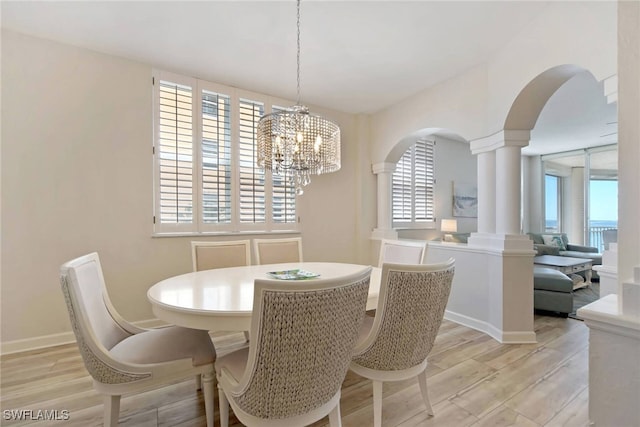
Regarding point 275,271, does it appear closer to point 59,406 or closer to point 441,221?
point 59,406

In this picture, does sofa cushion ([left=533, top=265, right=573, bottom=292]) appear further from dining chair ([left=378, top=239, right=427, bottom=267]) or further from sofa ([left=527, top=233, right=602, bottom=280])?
sofa ([left=527, top=233, right=602, bottom=280])

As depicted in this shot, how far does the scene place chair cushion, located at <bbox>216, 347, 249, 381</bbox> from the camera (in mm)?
1299

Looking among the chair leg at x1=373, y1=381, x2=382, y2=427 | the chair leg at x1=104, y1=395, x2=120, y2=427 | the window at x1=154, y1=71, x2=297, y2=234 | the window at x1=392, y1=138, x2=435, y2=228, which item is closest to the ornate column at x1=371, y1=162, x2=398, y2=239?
the window at x1=392, y1=138, x2=435, y2=228

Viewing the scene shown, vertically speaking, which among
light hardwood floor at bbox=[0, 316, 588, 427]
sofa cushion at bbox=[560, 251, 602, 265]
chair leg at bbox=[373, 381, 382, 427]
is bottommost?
light hardwood floor at bbox=[0, 316, 588, 427]

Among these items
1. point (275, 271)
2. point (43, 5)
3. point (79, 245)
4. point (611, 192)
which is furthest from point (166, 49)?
point (611, 192)

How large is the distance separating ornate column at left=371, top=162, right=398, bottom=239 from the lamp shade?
59.8 inches

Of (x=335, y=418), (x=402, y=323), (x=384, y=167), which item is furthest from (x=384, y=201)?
(x=335, y=418)

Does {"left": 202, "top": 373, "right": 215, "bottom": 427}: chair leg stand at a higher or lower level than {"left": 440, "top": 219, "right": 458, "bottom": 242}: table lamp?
lower

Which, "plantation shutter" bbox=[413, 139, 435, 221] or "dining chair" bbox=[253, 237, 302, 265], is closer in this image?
"dining chair" bbox=[253, 237, 302, 265]

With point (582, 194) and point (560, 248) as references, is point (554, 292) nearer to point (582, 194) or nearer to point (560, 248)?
point (560, 248)

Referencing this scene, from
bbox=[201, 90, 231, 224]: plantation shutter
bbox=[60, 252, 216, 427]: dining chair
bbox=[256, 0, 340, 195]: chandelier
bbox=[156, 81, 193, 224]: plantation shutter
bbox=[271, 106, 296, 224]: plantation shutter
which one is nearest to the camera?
bbox=[60, 252, 216, 427]: dining chair

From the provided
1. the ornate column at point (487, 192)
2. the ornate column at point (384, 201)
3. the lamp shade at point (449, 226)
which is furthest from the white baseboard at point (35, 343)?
the lamp shade at point (449, 226)

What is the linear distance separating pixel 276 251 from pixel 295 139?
120 cm

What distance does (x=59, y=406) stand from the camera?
1776 millimetres
